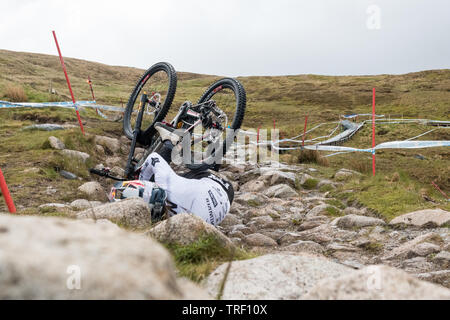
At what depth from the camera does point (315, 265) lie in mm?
2541

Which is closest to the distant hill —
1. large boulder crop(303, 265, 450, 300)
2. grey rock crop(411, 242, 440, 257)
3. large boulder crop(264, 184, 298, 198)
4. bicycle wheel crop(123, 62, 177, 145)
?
large boulder crop(264, 184, 298, 198)

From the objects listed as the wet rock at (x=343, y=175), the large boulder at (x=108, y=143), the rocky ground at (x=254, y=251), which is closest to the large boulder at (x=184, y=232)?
the rocky ground at (x=254, y=251)

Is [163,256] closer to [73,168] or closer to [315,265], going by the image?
[315,265]

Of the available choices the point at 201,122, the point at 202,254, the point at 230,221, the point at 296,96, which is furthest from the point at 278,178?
the point at 296,96

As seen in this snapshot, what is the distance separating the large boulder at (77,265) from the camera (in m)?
1.32

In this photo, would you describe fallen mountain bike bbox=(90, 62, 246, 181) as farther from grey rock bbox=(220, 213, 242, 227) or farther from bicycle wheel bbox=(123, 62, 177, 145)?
grey rock bbox=(220, 213, 242, 227)

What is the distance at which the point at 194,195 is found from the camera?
527 centimetres

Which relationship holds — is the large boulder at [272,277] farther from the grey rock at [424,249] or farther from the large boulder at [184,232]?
the grey rock at [424,249]

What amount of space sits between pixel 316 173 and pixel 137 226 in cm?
773

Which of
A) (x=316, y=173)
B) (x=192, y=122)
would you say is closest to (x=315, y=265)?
(x=192, y=122)

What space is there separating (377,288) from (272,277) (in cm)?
69

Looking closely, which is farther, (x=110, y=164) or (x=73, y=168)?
(x=110, y=164)

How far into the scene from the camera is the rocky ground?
1396 mm
